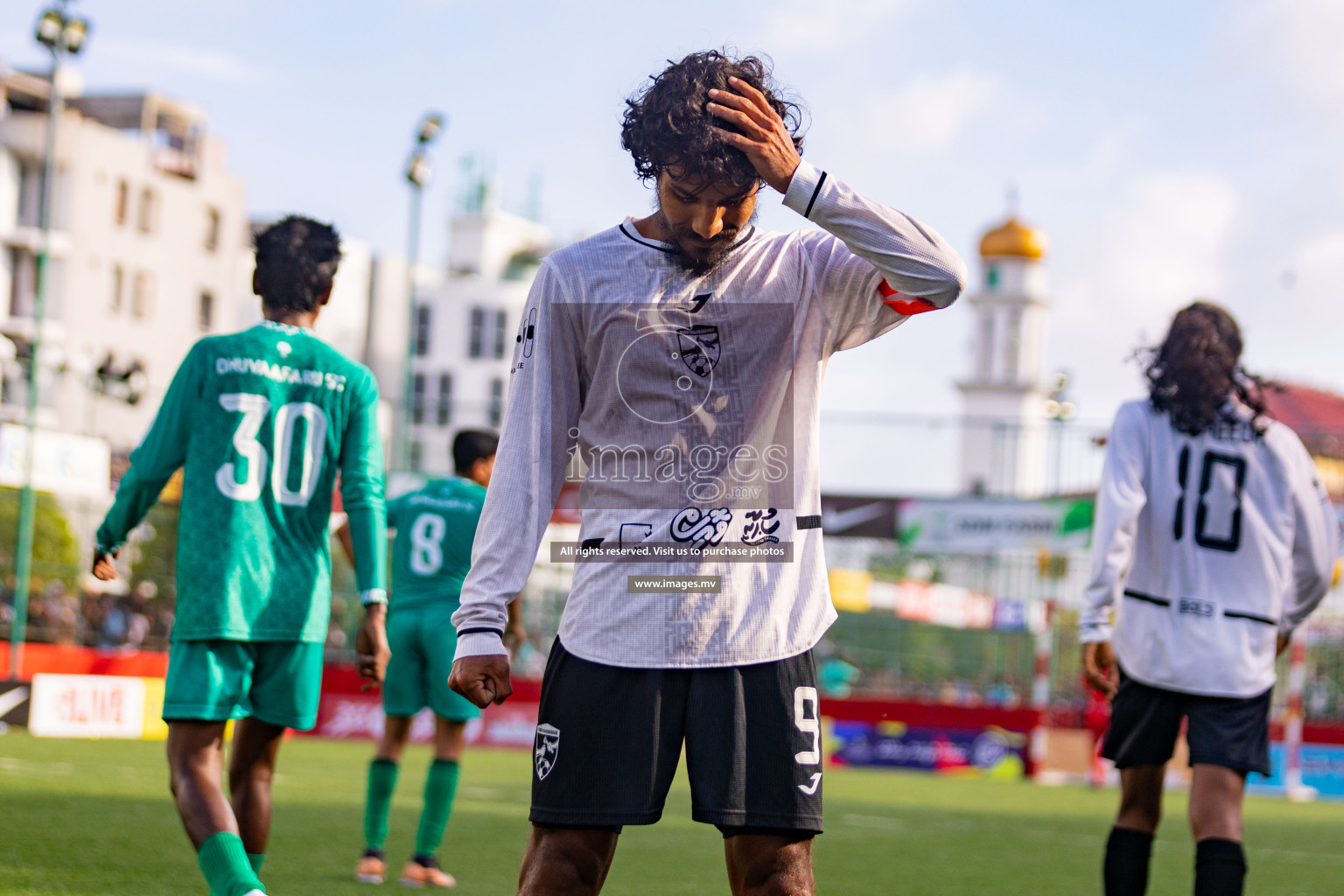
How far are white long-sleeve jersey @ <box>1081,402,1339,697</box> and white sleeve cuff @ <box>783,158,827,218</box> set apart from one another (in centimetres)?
222

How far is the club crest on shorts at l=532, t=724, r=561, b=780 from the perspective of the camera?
3.09 m

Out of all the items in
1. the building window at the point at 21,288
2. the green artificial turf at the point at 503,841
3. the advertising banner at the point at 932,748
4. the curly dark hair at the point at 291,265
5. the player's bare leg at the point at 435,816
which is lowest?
A: the advertising banner at the point at 932,748

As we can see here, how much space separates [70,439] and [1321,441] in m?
18.8

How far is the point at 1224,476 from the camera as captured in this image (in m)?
4.96

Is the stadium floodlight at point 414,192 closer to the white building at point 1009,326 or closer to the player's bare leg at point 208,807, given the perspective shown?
the player's bare leg at point 208,807

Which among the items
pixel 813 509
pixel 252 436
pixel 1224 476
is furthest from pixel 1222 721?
pixel 252 436

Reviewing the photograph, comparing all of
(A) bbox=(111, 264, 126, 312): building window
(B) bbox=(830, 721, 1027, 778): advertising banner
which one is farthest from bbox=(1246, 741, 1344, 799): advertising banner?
(A) bbox=(111, 264, 126, 312): building window

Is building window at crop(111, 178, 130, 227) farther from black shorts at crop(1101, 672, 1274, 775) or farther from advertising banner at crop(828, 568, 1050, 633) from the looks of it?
black shorts at crop(1101, 672, 1274, 775)

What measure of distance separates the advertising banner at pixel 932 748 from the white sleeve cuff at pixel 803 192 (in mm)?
19755

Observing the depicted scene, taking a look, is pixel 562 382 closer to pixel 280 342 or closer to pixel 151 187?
pixel 280 342

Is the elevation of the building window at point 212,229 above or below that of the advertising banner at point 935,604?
above

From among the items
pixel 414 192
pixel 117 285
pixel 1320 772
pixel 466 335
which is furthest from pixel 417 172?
pixel 466 335

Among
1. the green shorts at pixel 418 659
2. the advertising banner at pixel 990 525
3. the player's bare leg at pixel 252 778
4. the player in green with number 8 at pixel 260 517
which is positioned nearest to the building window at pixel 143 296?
the advertising banner at pixel 990 525

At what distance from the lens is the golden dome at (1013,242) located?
70062 mm
